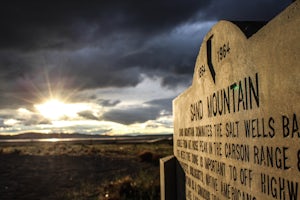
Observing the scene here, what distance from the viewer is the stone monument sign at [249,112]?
211 centimetres

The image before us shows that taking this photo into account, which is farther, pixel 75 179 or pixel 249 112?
pixel 75 179

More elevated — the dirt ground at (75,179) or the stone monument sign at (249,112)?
A: the stone monument sign at (249,112)

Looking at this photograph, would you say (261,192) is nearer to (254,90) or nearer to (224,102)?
(254,90)

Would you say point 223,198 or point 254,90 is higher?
point 254,90

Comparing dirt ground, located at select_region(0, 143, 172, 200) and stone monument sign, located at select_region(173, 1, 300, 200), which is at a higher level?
stone monument sign, located at select_region(173, 1, 300, 200)

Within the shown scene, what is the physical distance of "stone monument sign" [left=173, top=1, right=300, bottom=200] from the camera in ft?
6.93

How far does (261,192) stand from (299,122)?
665 mm

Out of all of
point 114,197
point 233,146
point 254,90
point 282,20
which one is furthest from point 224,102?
point 114,197

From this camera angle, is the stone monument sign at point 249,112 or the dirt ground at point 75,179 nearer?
the stone monument sign at point 249,112

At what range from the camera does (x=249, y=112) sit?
266 centimetres

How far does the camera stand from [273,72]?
2289mm

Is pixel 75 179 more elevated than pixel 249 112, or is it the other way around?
pixel 249 112

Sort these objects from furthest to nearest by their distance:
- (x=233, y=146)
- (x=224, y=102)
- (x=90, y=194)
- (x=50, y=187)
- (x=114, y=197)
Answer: (x=50, y=187) < (x=90, y=194) < (x=114, y=197) < (x=224, y=102) < (x=233, y=146)

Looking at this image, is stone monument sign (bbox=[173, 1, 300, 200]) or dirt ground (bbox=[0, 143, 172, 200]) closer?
stone monument sign (bbox=[173, 1, 300, 200])
